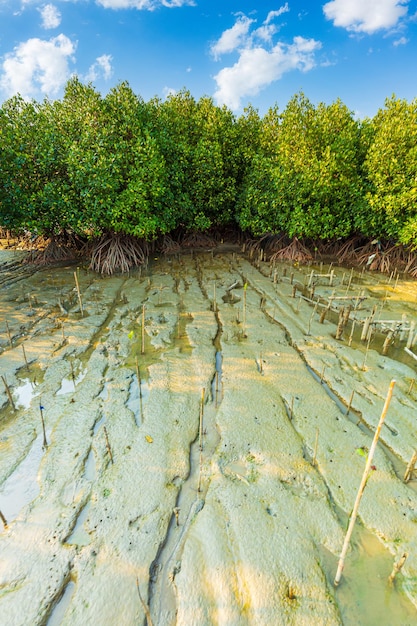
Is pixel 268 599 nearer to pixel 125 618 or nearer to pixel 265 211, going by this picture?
pixel 125 618

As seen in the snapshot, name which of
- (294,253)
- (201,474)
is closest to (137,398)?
(201,474)

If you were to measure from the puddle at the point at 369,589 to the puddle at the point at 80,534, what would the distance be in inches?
92.9

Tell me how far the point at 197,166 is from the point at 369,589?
44.6 ft

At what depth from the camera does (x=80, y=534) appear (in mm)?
3229

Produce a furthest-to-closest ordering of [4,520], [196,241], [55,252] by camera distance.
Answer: [196,241] < [55,252] < [4,520]

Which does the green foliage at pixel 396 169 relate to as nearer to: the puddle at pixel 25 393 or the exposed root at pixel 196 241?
the exposed root at pixel 196 241

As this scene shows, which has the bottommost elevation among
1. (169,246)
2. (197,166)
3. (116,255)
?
(116,255)

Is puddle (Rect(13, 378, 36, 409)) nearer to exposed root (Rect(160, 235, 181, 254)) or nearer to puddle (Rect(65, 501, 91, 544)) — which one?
puddle (Rect(65, 501, 91, 544))

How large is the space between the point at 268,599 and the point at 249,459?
1523mm

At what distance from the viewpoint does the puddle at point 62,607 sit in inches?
103

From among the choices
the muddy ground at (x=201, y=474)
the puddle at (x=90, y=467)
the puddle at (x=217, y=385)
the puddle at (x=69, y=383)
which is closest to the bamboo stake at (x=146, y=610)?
A: the muddy ground at (x=201, y=474)

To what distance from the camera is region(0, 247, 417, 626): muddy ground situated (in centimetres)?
275

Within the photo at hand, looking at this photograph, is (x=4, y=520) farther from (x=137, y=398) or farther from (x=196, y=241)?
(x=196, y=241)

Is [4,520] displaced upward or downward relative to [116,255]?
downward
